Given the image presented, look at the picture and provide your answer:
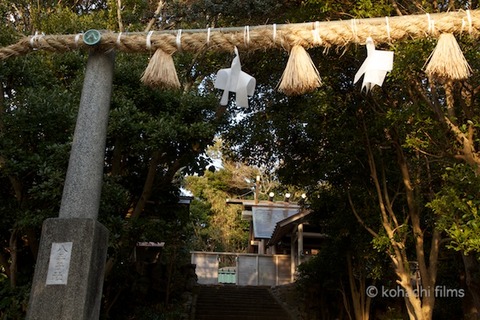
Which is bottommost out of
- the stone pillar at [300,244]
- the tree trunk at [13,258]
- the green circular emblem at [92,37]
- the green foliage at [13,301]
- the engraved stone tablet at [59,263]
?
the green foliage at [13,301]

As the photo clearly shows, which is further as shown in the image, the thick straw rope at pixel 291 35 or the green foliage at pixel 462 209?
the green foliage at pixel 462 209

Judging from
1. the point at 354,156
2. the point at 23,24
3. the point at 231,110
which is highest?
the point at 23,24

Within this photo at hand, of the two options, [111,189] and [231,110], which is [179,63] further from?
[111,189]

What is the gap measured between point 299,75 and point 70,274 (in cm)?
193

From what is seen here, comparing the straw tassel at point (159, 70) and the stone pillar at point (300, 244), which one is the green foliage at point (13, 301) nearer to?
the straw tassel at point (159, 70)

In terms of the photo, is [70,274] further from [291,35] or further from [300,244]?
[300,244]

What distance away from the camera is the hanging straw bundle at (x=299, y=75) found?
306cm

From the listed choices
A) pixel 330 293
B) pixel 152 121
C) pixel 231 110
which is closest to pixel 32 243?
pixel 152 121

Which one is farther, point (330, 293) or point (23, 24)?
point (330, 293)

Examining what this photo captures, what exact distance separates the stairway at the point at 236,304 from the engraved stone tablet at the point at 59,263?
10024mm

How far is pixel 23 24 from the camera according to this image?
9.59m

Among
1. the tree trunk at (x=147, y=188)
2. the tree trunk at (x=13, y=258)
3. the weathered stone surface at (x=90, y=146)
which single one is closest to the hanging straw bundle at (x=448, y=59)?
the weathered stone surface at (x=90, y=146)

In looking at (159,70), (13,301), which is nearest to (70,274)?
(159,70)

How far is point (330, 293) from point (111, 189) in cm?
868
